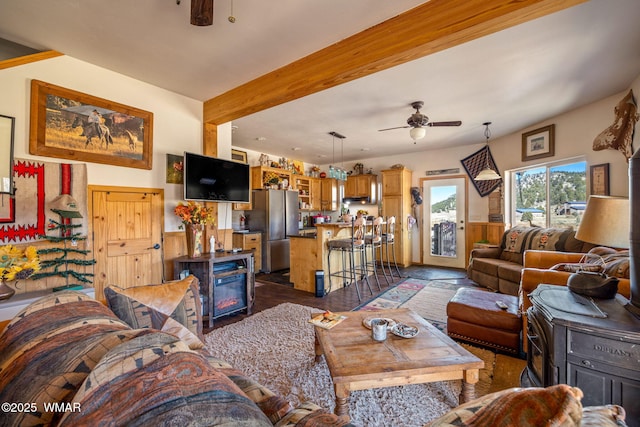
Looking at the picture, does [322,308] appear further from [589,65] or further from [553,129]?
[553,129]

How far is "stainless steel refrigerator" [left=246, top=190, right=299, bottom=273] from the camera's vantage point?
561cm

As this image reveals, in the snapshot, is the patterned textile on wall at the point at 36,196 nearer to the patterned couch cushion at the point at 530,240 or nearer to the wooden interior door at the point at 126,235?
the wooden interior door at the point at 126,235

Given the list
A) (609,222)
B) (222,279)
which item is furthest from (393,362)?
(222,279)

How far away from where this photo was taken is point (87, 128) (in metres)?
2.59

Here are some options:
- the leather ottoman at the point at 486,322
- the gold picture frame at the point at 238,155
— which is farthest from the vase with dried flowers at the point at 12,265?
the gold picture frame at the point at 238,155

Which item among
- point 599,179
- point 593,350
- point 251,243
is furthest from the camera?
point 251,243

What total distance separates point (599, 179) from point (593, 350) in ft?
10.7

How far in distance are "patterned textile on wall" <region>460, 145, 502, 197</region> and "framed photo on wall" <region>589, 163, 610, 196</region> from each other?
1790mm

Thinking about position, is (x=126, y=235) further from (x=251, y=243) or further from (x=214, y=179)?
(x=251, y=243)

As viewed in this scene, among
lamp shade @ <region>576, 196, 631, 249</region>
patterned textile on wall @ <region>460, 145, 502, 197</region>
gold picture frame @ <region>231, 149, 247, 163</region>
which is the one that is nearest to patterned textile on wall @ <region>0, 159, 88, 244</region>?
gold picture frame @ <region>231, 149, 247, 163</region>

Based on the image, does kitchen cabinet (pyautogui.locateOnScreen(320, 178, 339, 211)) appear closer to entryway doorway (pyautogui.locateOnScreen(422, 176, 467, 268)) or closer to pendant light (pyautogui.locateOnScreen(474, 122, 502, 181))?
entryway doorway (pyautogui.locateOnScreen(422, 176, 467, 268))

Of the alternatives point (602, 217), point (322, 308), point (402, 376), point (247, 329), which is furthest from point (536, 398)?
point (322, 308)

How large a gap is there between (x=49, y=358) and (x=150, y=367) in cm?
44

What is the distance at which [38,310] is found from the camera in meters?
1.01
